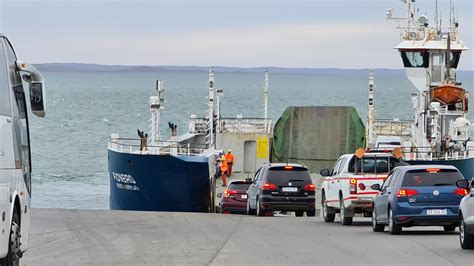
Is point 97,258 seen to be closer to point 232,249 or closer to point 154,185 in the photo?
point 232,249

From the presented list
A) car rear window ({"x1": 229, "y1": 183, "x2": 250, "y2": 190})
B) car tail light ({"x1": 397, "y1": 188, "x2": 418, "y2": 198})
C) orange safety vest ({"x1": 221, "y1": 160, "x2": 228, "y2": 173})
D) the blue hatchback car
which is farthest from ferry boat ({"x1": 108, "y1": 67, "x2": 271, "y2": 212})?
car tail light ({"x1": 397, "y1": 188, "x2": 418, "y2": 198})

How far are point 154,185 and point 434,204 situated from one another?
73.2ft

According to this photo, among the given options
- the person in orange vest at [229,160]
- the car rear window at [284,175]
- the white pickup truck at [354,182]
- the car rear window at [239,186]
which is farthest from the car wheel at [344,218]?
the person in orange vest at [229,160]

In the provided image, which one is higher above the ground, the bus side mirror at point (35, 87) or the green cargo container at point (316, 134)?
the bus side mirror at point (35, 87)

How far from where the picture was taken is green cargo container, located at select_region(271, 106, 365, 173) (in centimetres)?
5538

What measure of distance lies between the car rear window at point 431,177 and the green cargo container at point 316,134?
1226 inches

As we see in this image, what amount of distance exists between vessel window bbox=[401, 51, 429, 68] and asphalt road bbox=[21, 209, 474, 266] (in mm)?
26616

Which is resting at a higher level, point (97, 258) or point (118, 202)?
point (97, 258)

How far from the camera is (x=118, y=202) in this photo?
4675cm

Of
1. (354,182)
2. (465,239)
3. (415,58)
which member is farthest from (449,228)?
(415,58)

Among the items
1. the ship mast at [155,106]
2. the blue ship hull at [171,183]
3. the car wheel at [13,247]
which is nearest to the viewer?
→ the car wheel at [13,247]

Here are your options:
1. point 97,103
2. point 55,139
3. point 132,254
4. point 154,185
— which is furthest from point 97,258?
point 97,103

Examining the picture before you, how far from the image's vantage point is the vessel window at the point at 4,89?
13925mm

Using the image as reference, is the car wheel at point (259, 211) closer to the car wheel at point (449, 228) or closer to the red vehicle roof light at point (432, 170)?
the car wheel at point (449, 228)
